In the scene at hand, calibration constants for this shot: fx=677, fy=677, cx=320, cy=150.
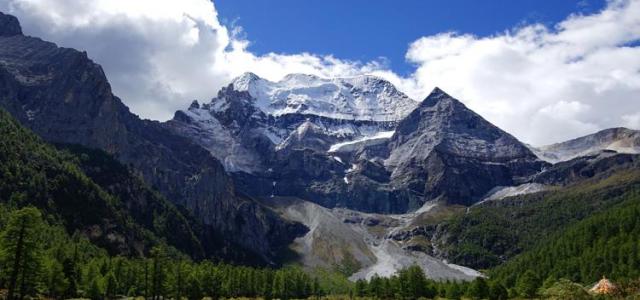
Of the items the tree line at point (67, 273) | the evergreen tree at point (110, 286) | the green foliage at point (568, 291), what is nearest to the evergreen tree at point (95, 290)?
the tree line at point (67, 273)

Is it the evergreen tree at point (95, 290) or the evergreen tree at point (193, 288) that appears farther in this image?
the evergreen tree at point (193, 288)

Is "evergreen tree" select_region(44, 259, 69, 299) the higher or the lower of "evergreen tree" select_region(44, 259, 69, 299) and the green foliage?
the higher

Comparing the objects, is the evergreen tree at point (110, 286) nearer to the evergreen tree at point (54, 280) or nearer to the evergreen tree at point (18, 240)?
the evergreen tree at point (54, 280)

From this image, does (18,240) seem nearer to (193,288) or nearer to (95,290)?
(95,290)

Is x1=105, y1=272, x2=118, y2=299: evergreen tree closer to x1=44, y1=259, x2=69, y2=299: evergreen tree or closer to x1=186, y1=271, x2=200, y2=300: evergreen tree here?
x1=44, y1=259, x2=69, y2=299: evergreen tree

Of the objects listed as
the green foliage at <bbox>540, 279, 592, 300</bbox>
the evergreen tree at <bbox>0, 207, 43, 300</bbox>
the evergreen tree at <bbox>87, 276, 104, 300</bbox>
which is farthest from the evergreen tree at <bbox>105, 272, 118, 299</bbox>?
the green foliage at <bbox>540, 279, 592, 300</bbox>

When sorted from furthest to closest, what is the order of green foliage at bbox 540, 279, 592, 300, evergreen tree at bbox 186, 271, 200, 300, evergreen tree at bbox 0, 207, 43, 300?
1. evergreen tree at bbox 186, 271, 200, 300
2. evergreen tree at bbox 0, 207, 43, 300
3. green foliage at bbox 540, 279, 592, 300

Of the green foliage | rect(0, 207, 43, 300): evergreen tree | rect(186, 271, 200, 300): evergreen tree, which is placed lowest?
the green foliage

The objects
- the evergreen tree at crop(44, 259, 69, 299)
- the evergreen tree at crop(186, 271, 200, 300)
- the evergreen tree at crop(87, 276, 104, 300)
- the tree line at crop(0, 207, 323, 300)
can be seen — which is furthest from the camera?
the evergreen tree at crop(186, 271, 200, 300)

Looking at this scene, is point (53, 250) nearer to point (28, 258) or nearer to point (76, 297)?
point (76, 297)

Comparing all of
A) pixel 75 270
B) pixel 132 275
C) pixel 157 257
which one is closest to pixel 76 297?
pixel 75 270

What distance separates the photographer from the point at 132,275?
610 ft

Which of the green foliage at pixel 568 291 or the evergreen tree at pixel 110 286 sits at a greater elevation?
the evergreen tree at pixel 110 286

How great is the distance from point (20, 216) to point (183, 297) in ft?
358
